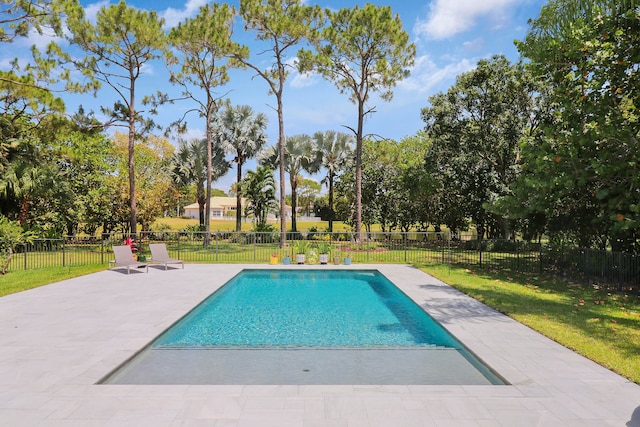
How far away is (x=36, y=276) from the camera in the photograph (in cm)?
1313

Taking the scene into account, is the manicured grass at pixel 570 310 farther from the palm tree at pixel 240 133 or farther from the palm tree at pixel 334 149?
the palm tree at pixel 240 133

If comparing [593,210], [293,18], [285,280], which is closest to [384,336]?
[285,280]

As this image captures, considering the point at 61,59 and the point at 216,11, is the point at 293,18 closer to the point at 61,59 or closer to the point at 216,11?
the point at 216,11

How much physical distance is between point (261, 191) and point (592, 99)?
936 inches

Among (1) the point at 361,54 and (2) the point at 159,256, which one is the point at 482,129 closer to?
(1) the point at 361,54

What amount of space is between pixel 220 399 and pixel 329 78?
24.4 m

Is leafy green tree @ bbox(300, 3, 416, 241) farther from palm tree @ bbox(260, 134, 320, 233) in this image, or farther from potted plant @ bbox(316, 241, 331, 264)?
palm tree @ bbox(260, 134, 320, 233)

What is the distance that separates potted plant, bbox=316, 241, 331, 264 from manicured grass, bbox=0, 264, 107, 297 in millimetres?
8578

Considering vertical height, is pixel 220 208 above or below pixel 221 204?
below

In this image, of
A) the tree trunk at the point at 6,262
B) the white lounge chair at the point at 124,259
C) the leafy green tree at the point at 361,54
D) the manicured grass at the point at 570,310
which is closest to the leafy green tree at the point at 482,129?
the leafy green tree at the point at 361,54

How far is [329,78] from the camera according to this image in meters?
26.1

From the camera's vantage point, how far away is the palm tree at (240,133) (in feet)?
110

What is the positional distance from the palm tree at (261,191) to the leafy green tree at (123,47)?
10670 millimetres

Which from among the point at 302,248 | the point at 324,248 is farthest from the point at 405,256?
the point at 302,248
